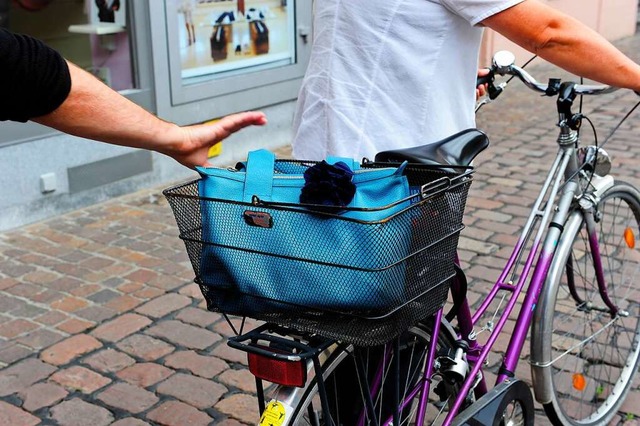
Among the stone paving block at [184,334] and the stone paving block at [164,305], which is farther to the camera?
the stone paving block at [164,305]

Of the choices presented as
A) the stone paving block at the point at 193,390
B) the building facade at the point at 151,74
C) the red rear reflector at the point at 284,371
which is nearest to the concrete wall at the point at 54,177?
the building facade at the point at 151,74

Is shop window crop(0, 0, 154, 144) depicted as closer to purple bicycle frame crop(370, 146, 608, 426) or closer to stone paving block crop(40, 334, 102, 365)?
stone paving block crop(40, 334, 102, 365)

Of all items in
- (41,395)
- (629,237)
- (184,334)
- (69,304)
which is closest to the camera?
(629,237)

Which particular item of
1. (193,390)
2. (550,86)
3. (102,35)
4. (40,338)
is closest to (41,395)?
(40,338)

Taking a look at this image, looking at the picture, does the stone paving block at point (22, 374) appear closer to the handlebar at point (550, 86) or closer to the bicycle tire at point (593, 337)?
the bicycle tire at point (593, 337)

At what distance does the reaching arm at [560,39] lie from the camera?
7.06 ft

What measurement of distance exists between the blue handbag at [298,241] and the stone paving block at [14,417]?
1743 mm

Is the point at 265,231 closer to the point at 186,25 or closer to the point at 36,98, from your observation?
the point at 36,98

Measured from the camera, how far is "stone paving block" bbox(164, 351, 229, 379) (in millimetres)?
3633

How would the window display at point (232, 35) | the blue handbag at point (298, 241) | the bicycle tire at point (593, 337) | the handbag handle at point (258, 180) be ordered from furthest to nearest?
the window display at point (232, 35), the bicycle tire at point (593, 337), the handbag handle at point (258, 180), the blue handbag at point (298, 241)

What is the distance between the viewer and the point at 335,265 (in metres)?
1.69

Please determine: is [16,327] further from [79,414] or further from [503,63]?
[503,63]

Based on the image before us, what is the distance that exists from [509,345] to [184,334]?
185 cm

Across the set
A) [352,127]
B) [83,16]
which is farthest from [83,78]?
[83,16]
